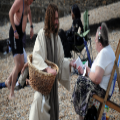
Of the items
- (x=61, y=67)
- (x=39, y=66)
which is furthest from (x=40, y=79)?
(x=61, y=67)

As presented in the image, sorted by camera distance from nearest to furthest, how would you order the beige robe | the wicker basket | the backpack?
1. the wicker basket
2. the beige robe
3. the backpack

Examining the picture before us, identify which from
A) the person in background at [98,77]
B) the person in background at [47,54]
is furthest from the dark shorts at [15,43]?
the person in background at [98,77]

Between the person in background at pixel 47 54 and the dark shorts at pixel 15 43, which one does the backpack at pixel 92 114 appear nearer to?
the person in background at pixel 47 54

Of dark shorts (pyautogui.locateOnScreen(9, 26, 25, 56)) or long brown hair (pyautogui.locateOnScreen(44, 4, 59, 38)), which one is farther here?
dark shorts (pyautogui.locateOnScreen(9, 26, 25, 56))

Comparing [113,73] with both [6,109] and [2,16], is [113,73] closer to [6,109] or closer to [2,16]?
[6,109]

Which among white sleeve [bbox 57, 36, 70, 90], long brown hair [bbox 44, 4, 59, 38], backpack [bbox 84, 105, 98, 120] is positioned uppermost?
long brown hair [bbox 44, 4, 59, 38]

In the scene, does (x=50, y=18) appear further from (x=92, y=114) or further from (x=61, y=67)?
(x=92, y=114)

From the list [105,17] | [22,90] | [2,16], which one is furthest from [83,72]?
[2,16]

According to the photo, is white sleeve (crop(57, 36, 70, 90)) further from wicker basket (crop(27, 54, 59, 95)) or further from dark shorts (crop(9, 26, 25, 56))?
dark shorts (crop(9, 26, 25, 56))

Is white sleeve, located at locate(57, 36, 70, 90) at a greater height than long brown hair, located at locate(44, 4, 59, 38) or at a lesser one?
lesser

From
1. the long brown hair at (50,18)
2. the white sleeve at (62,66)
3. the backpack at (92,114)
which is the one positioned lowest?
the backpack at (92,114)

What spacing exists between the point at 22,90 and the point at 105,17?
6.11 meters

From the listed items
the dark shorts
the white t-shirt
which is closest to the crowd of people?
the white t-shirt

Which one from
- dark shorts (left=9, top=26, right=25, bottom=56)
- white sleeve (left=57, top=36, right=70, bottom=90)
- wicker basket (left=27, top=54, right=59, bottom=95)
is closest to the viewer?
wicker basket (left=27, top=54, right=59, bottom=95)
